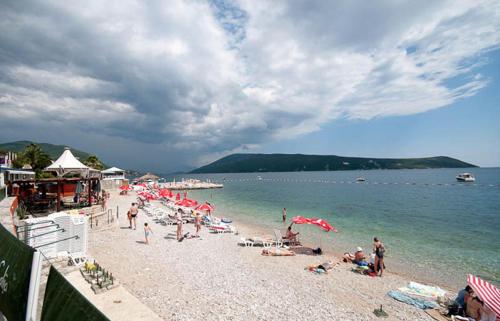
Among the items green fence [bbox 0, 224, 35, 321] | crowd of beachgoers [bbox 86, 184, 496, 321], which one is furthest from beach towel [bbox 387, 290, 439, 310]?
green fence [bbox 0, 224, 35, 321]

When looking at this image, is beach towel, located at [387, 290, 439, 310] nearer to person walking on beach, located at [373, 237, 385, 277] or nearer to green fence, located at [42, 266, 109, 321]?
person walking on beach, located at [373, 237, 385, 277]

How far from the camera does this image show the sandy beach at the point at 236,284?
7773mm

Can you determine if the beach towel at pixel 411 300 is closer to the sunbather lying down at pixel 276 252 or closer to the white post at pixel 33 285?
the sunbather lying down at pixel 276 252

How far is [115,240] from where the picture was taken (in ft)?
47.2

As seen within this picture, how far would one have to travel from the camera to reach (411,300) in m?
9.29

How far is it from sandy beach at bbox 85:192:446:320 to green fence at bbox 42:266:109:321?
19.9 feet

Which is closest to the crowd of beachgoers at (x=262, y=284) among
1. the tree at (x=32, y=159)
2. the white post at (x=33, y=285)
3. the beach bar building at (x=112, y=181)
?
the white post at (x=33, y=285)

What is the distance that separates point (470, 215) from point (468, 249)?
705 inches

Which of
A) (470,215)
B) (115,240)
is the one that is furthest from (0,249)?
(470,215)

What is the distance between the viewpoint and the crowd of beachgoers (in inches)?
311

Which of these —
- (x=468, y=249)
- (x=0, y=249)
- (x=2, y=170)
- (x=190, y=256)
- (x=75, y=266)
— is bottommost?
(x=468, y=249)

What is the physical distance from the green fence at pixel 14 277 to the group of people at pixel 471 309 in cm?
1075

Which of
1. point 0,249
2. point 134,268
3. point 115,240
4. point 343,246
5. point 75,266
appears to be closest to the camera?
point 0,249

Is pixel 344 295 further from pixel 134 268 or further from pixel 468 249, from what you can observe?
pixel 468 249
